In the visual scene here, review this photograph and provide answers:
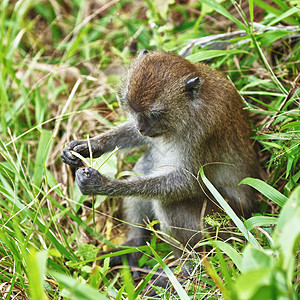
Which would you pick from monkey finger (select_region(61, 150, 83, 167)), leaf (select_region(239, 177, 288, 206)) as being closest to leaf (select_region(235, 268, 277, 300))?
leaf (select_region(239, 177, 288, 206))

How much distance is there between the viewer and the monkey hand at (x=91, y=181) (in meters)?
3.73

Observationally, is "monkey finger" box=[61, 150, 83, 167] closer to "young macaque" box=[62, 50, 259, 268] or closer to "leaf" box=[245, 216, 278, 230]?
"young macaque" box=[62, 50, 259, 268]

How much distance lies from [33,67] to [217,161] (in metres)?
3.23

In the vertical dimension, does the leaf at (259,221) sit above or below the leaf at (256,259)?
below

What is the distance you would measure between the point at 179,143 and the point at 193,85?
1.86ft

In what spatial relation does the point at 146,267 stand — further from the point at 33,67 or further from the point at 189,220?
the point at 33,67

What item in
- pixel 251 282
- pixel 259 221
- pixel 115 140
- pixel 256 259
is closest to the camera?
pixel 251 282

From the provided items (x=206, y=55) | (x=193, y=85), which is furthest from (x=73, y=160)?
(x=206, y=55)

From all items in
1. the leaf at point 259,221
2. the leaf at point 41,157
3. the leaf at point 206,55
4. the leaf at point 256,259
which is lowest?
the leaf at point 259,221

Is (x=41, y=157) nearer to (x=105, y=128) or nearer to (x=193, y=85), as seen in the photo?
(x=105, y=128)

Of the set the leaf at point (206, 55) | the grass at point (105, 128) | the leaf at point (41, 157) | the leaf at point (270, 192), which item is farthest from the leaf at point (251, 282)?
the leaf at point (206, 55)

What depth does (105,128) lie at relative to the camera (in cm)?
526

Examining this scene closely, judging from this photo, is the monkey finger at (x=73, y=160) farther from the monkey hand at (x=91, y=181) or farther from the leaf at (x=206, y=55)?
the leaf at (x=206, y=55)

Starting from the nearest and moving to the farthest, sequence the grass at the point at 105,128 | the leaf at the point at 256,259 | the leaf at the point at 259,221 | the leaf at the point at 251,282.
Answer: the leaf at the point at 251,282 → the leaf at the point at 256,259 → the grass at the point at 105,128 → the leaf at the point at 259,221
